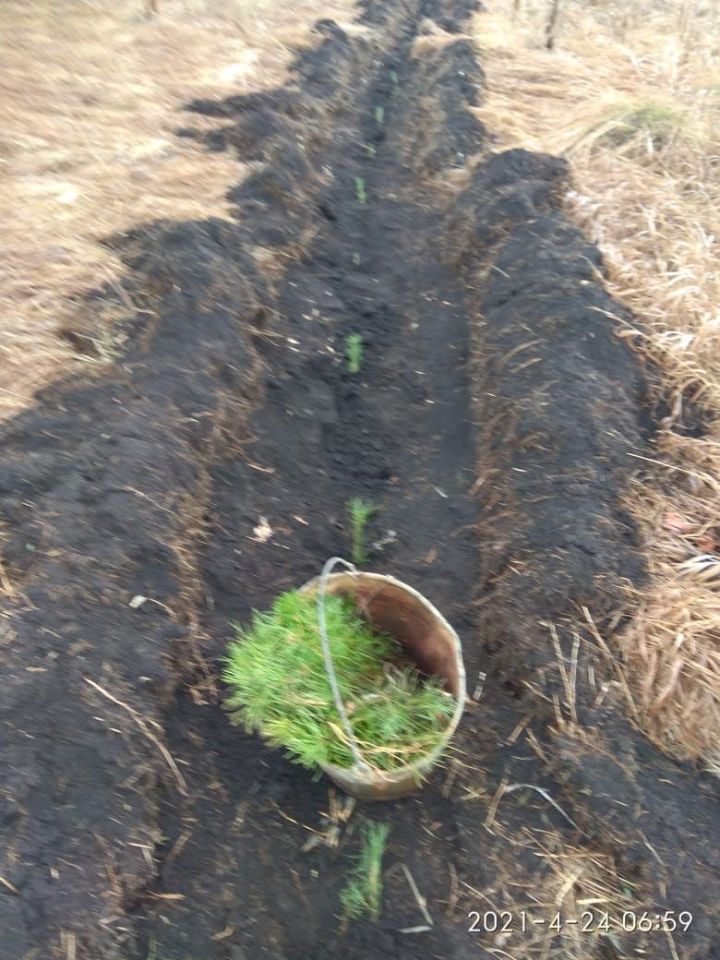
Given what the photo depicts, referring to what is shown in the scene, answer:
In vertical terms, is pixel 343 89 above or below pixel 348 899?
above

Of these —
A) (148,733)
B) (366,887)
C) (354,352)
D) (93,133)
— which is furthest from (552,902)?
(93,133)

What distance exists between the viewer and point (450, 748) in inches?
92.9

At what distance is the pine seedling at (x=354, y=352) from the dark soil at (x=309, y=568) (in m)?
0.06

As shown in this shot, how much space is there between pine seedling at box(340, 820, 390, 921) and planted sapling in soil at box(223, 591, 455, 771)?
8.8 inches

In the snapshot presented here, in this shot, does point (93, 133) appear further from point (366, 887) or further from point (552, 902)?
point (552, 902)

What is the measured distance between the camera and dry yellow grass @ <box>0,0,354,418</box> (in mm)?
3389

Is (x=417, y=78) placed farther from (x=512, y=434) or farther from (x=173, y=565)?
(x=173, y=565)

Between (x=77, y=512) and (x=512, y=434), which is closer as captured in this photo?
(x=77, y=512)

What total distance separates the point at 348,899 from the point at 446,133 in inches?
197

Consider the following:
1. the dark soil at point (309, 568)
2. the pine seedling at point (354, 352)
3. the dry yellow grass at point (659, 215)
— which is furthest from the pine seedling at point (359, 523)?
the dry yellow grass at point (659, 215)

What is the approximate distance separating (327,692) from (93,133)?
13.2 ft

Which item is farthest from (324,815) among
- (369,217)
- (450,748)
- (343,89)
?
(343,89)

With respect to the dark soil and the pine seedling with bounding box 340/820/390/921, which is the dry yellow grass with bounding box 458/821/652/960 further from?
the pine seedling with bounding box 340/820/390/921

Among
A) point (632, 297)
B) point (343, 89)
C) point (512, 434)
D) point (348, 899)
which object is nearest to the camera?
point (348, 899)
